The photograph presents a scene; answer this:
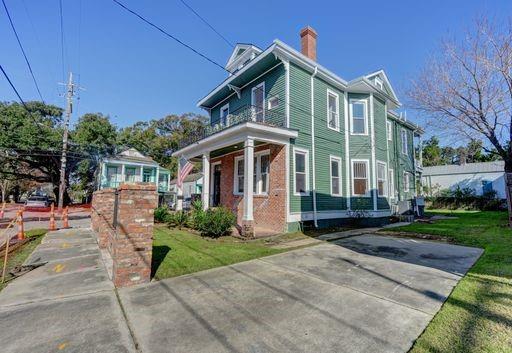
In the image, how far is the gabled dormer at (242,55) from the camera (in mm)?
13494

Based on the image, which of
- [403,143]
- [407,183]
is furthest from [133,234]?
[403,143]

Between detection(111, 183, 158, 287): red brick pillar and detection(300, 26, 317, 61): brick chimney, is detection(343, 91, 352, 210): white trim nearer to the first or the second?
detection(300, 26, 317, 61): brick chimney

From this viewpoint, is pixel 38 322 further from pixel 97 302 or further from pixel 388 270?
pixel 388 270

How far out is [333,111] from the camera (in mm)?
13086

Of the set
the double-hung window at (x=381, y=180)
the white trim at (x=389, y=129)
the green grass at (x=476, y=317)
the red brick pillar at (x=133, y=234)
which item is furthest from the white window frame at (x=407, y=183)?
the red brick pillar at (x=133, y=234)

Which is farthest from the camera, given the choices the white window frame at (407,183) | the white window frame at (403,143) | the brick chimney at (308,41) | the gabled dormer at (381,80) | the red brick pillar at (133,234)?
the white window frame at (403,143)

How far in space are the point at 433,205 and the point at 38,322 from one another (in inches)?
1155

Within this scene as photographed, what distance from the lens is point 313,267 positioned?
5.50 meters

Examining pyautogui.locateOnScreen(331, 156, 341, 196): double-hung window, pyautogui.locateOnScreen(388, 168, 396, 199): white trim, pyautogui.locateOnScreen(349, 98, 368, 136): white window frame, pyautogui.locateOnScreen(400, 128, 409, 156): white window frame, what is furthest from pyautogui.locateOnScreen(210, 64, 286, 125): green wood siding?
pyautogui.locateOnScreen(400, 128, 409, 156): white window frame

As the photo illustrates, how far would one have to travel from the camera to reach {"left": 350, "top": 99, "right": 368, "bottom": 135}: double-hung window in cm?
1358

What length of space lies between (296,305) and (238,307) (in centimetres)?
82

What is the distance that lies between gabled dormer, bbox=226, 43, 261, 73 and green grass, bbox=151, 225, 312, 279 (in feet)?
29.6

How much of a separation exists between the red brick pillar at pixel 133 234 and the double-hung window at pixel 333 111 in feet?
33.5

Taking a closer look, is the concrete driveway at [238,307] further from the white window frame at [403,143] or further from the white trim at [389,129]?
the white window frame at [403,143]
